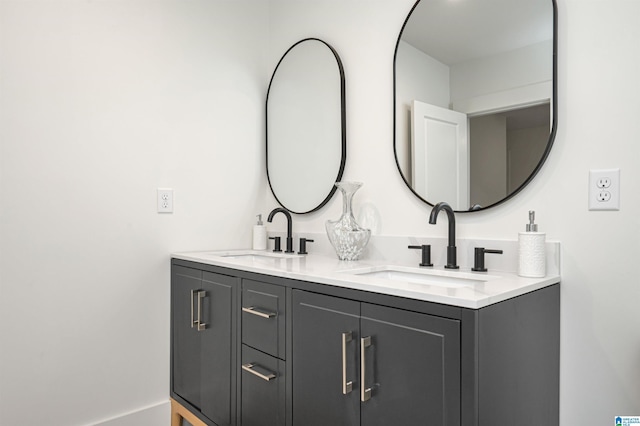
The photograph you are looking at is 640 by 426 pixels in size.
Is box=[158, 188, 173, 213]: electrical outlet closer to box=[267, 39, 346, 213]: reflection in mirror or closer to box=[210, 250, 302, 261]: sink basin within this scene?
box=[210, 250, 302, 261]: sink basin

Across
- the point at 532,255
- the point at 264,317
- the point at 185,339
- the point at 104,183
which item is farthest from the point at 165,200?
the point at 532,255

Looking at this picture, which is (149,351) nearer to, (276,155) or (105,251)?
(105,251)

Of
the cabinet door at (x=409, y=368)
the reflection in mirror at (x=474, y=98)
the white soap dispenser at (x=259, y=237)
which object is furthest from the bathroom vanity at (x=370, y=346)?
the white soap dispenser at (x=259, y=237)

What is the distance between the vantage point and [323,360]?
4.09 feet

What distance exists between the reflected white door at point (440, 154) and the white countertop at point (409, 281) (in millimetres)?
275

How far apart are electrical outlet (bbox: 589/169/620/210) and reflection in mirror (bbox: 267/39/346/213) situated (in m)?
0.99

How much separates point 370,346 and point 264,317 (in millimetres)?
469

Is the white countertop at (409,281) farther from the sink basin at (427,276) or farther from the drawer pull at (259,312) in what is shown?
the drawer pull at (259,312)

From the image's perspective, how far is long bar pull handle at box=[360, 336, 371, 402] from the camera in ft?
3.63

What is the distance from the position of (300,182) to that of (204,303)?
748 millimetres

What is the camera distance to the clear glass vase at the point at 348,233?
174 centimetres

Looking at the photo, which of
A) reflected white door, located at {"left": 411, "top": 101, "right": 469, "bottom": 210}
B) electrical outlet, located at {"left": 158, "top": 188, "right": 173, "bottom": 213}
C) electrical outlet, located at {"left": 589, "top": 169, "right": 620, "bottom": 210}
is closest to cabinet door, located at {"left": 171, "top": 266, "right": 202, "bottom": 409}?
electrical outlet, located at {"left": 158, "top": 188, "right": 173, "bottom": 213}

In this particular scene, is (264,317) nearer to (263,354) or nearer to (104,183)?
(263,354)

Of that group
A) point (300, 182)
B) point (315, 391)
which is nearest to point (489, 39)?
point (300, 182)
